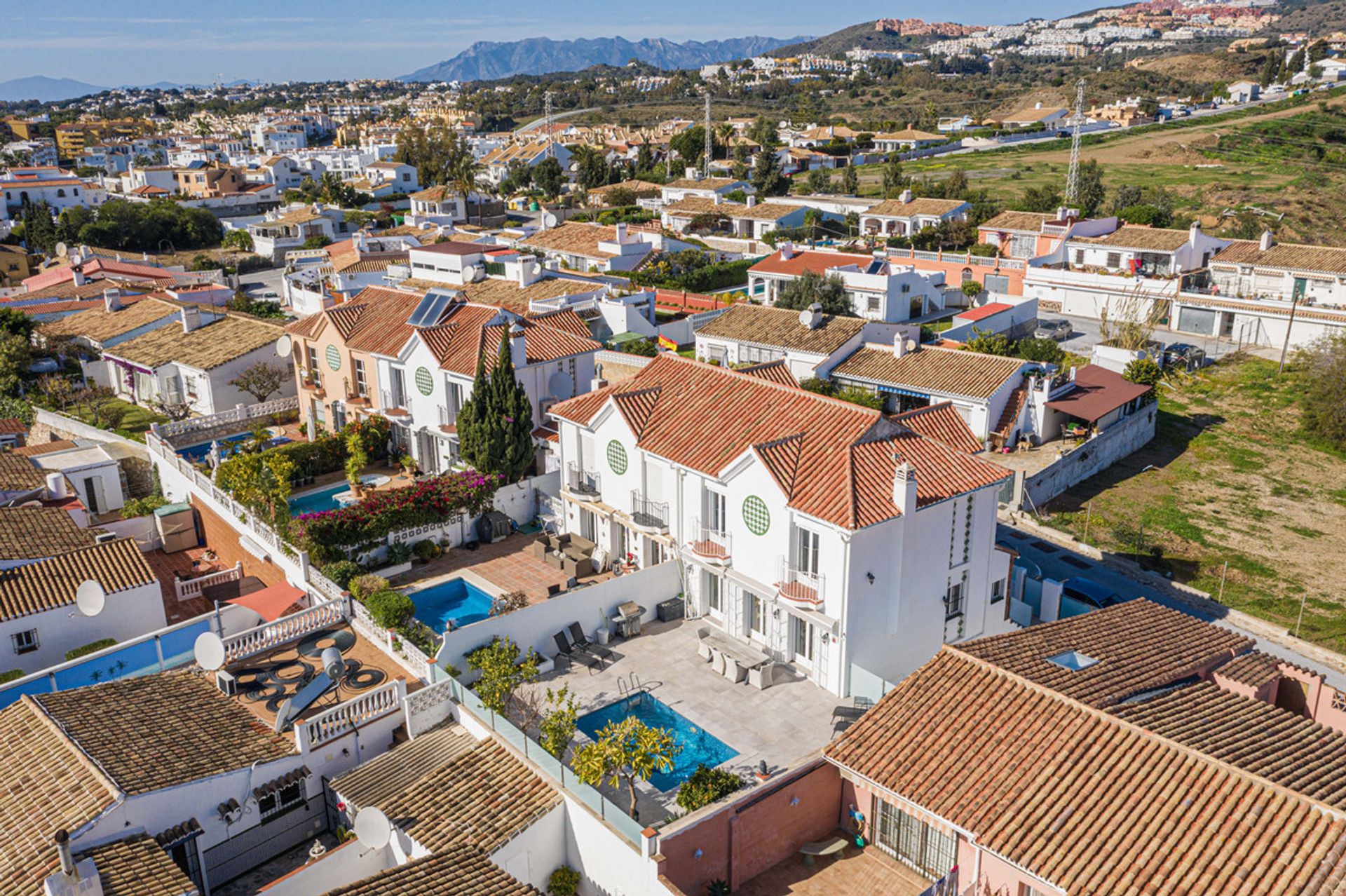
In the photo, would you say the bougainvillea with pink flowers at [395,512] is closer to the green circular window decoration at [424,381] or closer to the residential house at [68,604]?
the residential house at [68,604]

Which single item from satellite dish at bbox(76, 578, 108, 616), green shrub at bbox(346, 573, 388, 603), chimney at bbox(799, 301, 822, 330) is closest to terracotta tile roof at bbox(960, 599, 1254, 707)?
green shrub at bbox(346, 573, 388, 603)

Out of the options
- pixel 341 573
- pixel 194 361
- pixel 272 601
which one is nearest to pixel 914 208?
pixel 194 361

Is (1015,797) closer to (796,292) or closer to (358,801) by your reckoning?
(358,801)

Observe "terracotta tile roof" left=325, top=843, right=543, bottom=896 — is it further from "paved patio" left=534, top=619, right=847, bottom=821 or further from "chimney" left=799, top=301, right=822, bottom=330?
"chimney" left=799, top=301, right=822, bottom=330

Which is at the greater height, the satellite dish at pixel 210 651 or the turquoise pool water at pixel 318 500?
the satellite dish at pixel 210 651

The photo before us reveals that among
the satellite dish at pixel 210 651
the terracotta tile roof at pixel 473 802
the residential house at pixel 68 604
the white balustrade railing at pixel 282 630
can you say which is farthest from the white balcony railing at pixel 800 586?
the residential house at pixel 68 604

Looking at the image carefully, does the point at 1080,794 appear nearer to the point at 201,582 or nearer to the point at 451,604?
the point at 451,604
